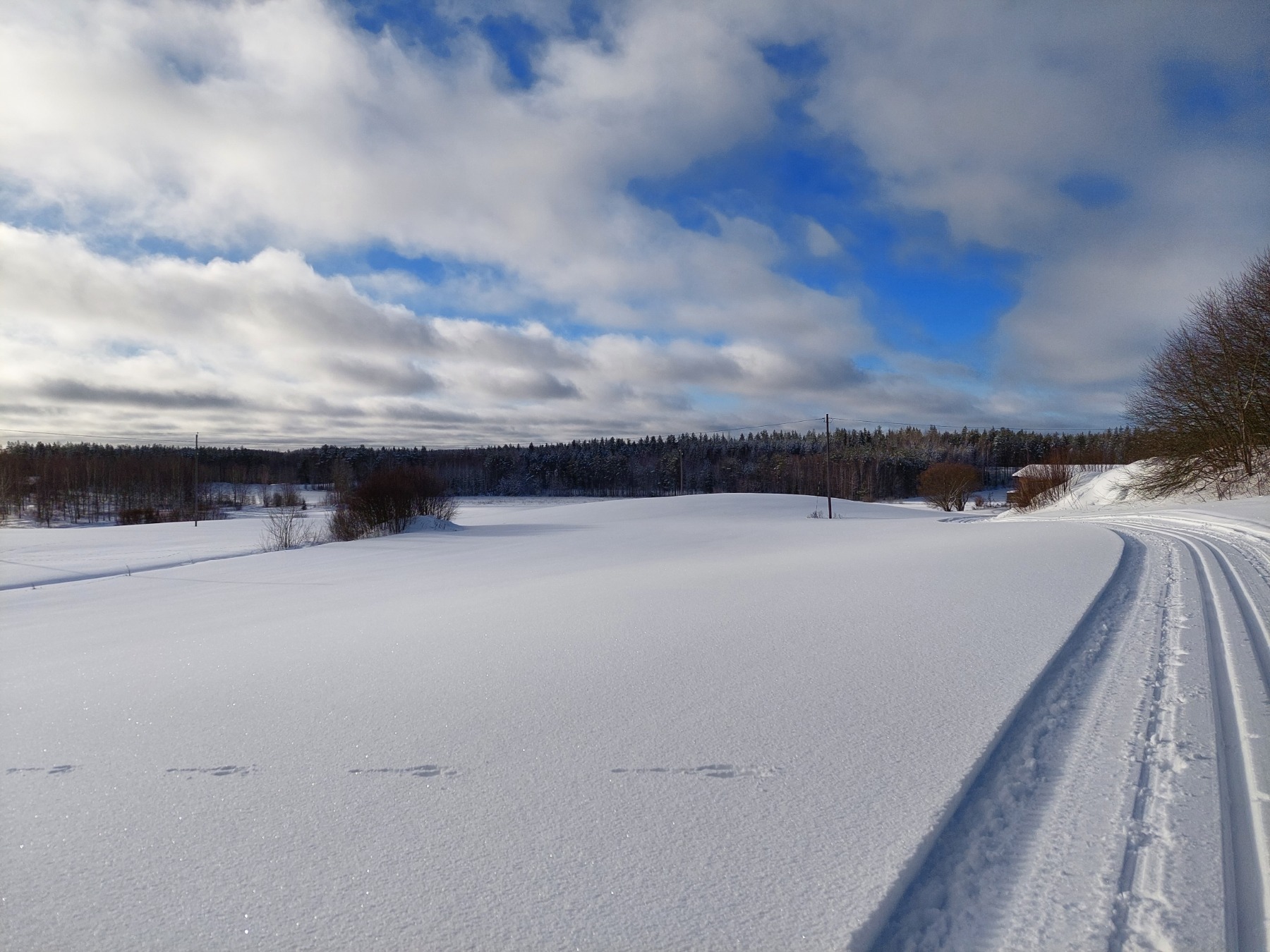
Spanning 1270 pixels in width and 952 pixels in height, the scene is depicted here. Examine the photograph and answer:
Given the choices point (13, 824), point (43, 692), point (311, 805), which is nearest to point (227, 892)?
point (311, 805)

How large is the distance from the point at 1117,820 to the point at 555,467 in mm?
106745

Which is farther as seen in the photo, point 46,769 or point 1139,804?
point 46,769

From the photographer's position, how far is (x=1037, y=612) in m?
6.36

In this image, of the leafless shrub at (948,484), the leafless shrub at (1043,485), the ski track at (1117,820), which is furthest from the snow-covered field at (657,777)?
the leafless shrub at (948,484)

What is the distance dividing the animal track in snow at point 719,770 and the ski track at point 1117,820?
0.78 meters

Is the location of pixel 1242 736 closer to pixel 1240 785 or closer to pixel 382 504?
pixel 1240 785

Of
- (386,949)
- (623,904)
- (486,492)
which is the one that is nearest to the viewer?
(386,949)

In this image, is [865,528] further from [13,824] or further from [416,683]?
[13,824]

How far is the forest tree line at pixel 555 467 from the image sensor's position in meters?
66.4

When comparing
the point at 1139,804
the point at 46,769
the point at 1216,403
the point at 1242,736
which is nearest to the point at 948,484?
the point at 1216,403

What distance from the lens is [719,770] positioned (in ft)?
10.4

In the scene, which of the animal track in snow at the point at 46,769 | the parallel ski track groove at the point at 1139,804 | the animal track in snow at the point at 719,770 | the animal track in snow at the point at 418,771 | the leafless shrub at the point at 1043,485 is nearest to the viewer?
the parallel ski track groove at the point at 1139,804

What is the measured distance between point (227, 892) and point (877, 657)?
413 centimetres

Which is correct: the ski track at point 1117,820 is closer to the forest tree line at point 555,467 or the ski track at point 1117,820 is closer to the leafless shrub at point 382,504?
the leafless shrub at point 382,504
